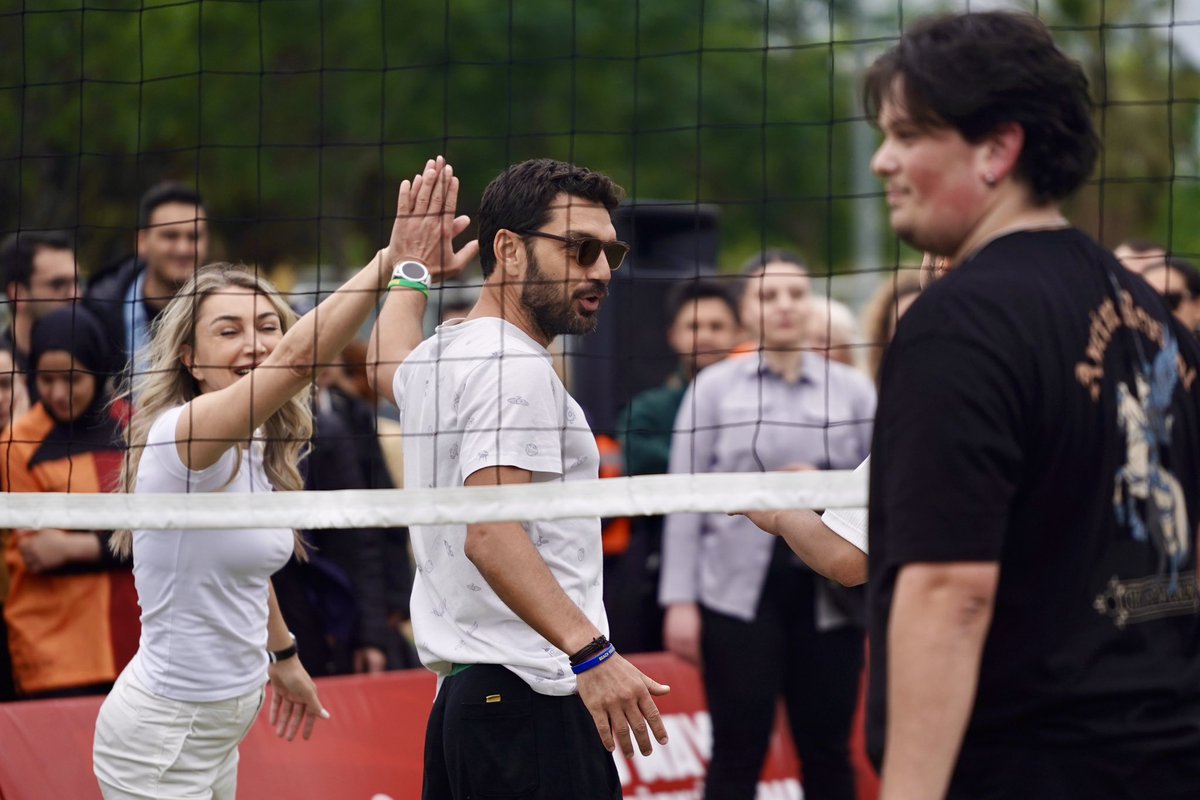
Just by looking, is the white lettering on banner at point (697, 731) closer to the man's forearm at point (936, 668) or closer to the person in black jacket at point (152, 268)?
the person in black jacket at point (152, 268)

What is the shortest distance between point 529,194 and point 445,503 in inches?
30.3

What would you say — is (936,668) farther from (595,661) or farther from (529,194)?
(529,194)

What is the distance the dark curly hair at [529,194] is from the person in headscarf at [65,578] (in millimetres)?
2174

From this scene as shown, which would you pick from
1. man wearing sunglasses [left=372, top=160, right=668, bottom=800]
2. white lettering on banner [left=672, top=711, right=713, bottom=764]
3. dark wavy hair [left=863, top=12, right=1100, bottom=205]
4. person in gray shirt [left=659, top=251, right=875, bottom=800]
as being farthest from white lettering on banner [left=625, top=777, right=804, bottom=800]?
dark wavy hair [left=863, top=12, right=1100, bottom=205]

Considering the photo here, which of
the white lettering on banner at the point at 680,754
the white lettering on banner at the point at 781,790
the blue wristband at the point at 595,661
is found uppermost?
the blue wristband at the point at 595,661

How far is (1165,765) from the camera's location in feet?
7.72

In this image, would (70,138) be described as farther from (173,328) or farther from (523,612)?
(523,612)

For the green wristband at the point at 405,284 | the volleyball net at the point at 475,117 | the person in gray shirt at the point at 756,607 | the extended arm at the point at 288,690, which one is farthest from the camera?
the volleyball net at the point at 475,117

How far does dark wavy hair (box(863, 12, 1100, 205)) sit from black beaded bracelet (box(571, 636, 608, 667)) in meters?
1.41

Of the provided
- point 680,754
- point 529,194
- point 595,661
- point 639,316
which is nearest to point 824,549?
point 595,661

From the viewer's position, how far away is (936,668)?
221 cm

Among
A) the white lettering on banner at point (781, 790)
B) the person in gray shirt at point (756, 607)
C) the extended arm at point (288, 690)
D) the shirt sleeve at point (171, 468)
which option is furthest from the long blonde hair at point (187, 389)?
the white lettering on banner at point (781, 790)

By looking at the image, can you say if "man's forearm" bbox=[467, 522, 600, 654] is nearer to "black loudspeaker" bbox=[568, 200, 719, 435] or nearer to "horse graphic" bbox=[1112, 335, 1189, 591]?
"horse graphic" bbox=[1112, 335, 1189, 591]

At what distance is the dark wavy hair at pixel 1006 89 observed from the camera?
231 centimetres
